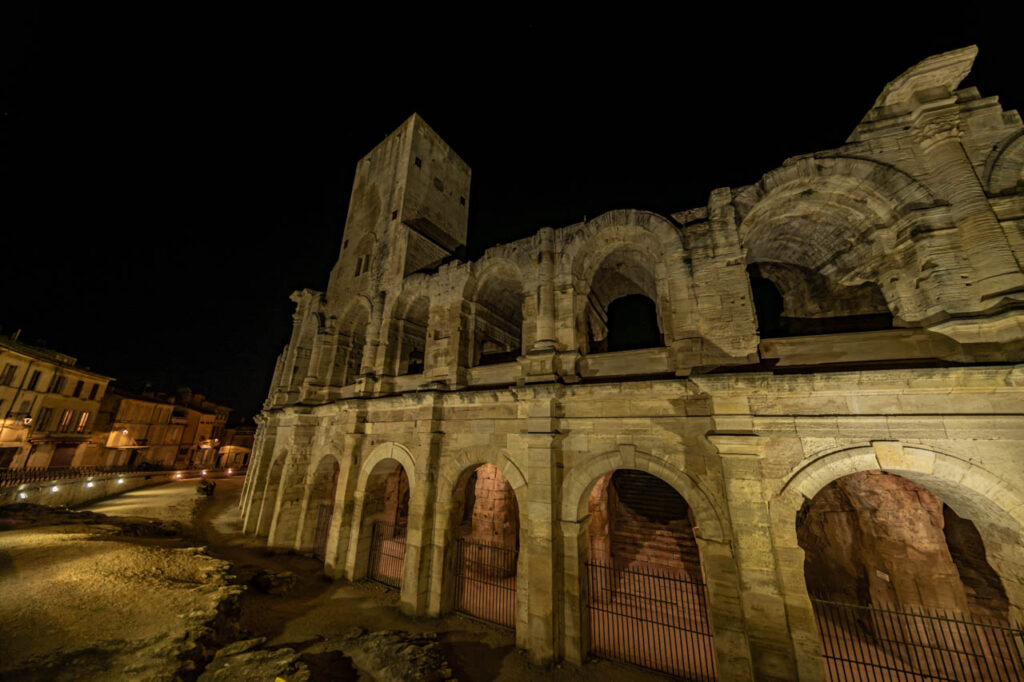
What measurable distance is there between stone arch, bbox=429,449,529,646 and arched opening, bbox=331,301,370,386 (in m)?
7.52

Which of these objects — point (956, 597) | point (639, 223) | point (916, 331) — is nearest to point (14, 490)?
point (639, 223)

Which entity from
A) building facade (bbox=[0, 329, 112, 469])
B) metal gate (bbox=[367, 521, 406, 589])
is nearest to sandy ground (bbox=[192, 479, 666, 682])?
metal gate (bbox=[367, 521, 406, 589])

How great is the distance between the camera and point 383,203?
1623 cm

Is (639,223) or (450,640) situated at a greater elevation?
(639,223)

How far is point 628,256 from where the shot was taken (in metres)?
10.1

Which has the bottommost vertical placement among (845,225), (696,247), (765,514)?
(765,514)

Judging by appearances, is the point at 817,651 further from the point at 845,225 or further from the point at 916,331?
the point at 845,225

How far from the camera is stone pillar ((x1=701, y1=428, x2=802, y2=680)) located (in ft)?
18.6

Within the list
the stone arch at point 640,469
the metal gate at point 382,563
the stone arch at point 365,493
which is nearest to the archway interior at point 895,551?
the stone arch at point 640,469

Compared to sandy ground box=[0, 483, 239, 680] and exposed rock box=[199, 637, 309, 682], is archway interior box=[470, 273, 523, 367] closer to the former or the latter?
exposed rock box=[199, 637, 309, 682]

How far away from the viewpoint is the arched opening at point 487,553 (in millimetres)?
9477

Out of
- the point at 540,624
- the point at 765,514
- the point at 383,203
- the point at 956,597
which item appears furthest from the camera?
the point at 383,203

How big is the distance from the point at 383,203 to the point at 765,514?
676 inches

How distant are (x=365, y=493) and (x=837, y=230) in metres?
14.9
